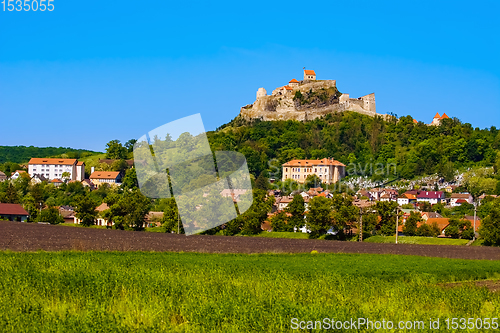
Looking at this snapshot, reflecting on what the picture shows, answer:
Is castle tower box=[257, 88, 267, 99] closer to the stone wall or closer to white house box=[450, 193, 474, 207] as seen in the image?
the stone wall

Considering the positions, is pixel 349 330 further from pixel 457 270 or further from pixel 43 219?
pixel 43 219

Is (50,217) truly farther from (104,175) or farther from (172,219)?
(104,175)

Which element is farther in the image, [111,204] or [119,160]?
[119,160]

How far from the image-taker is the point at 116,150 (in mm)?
147500

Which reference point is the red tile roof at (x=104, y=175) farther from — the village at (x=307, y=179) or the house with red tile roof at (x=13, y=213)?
the house with red tile roof at (x=13, y=213)

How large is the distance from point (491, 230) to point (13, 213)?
5006 centimetres

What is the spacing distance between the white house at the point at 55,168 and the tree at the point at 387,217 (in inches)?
3907

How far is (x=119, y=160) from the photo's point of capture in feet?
449

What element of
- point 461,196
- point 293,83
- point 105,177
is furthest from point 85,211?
point 293,83

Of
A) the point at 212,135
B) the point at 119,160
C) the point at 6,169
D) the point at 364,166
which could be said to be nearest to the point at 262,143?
the point at 212,135

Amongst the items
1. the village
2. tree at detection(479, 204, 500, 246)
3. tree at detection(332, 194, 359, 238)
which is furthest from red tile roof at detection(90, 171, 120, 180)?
tree at detection(479, 204, 500, 246)

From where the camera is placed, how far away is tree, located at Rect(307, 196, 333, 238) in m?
50.5

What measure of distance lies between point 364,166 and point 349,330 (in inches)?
5112

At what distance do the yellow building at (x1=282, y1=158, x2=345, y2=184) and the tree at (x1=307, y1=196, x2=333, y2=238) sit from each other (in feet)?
251
